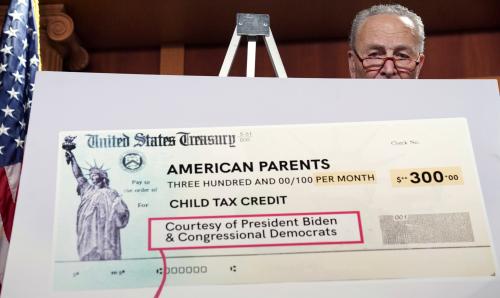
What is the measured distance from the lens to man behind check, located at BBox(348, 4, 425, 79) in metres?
1.51

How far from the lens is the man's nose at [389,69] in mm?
1462

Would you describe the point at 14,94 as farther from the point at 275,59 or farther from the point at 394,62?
the point at 394,62

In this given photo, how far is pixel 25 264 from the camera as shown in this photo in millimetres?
757

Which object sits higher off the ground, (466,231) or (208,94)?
(208,94)

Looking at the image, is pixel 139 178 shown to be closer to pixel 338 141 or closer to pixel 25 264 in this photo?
pixel 25 264

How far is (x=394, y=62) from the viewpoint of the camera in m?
1.51

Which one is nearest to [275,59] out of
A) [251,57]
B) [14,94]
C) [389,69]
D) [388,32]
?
[251,57]

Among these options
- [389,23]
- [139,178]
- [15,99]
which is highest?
[389,23]

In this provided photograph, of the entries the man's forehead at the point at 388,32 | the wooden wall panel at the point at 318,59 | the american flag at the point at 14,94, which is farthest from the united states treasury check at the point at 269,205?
the wooden wall panel at the point at 318,59

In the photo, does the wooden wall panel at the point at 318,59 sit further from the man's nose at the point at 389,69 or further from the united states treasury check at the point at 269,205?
the united states treasury check at the point at 269,205

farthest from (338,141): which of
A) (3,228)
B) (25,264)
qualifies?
(3,228)

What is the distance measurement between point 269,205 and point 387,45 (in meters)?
0.95

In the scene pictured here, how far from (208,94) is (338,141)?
216 mm

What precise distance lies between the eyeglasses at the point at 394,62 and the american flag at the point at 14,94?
2.94 feet
